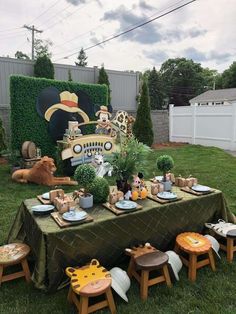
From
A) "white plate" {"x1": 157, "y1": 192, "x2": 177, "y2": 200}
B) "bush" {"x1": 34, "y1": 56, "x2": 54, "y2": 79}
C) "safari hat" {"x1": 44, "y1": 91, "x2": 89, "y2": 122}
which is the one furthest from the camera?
"bush" {"x1": 34, "y1": 56, "x2": 54, "y2": 79}

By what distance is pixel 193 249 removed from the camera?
87.3 inches

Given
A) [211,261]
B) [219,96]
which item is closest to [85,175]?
[211,261]

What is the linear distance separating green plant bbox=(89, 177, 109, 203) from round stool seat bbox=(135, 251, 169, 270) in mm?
626

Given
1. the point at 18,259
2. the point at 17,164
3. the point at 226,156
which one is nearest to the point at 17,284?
the point at 18,259

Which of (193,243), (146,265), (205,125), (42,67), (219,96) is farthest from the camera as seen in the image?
(219,96)

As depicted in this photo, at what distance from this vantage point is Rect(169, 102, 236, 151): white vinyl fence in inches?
380

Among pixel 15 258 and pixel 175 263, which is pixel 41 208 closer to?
pixel 15 258

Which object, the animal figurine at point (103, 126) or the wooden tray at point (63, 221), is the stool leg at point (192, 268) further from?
the animal figurine at point (103, 126)

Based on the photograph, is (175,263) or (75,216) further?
(175,263)

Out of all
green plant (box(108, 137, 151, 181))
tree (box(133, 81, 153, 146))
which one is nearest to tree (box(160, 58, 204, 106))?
tree (box(133, 81, 153, 146))

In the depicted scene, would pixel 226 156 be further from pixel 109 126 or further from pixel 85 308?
pixel 85 308

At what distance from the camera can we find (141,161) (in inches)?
94.9

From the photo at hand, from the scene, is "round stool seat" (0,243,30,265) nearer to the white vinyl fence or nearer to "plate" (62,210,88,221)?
"plate" (62,210,88,221)

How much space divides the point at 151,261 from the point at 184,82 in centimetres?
3442
